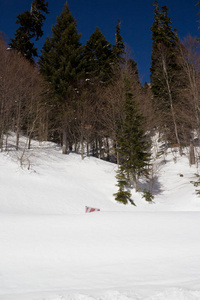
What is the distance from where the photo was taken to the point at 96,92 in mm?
20391

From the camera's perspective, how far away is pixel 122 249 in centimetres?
435

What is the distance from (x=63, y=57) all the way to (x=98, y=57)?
21.6 ft

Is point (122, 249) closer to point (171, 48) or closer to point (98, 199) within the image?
point (98, 199)

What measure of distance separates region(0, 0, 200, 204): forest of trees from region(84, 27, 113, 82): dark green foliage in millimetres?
116

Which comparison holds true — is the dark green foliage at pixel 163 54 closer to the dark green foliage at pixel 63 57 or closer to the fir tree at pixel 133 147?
the fir tree at pixel 133 147

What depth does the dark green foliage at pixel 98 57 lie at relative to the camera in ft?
70.8

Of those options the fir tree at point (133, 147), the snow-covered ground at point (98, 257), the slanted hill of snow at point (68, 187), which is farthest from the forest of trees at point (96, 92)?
the snow-covered ground at point (98, 257)

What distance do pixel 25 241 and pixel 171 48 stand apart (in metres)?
28.5

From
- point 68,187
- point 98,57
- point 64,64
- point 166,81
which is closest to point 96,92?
point 64,64

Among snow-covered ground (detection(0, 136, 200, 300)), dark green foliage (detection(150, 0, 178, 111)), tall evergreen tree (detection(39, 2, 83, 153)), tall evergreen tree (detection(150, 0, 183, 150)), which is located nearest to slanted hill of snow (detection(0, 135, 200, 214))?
snow-covered ground (detection(0, 136, 200, 300))

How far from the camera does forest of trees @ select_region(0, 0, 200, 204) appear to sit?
14766mm

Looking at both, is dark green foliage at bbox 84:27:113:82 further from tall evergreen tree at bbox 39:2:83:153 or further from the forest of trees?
tall evergreen tree at bbox 39:2:83:153

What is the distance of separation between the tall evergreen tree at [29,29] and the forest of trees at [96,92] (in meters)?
0.11

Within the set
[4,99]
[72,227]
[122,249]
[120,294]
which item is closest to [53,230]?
[72,227]
